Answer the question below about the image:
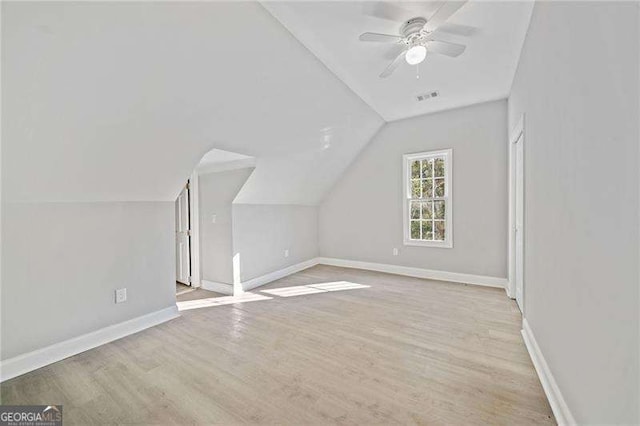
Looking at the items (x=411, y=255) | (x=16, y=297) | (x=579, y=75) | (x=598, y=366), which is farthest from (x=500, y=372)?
(x=16, y=297)

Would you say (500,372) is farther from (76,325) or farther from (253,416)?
(76,325)

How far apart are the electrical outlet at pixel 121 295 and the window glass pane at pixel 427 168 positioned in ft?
14.6

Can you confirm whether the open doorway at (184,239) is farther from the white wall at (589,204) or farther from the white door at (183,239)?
the white wall at (589,204)

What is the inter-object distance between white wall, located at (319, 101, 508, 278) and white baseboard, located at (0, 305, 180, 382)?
341 centimetres

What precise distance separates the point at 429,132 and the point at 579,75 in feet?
10.4

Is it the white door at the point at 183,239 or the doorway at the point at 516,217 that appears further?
the white door at the point at 183,239

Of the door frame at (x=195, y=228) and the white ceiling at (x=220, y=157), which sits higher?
the white ceiling at (x=220, y=157)

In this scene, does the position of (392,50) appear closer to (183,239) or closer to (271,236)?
(271,236)

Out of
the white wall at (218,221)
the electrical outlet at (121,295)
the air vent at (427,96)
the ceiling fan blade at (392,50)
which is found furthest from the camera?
the white wall at (218,221)

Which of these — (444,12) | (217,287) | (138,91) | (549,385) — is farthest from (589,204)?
(217,287)

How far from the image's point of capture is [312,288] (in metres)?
3.95

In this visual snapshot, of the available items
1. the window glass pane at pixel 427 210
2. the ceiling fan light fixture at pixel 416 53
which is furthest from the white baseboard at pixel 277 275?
the ceiling fan light fixture at pixel 416 53

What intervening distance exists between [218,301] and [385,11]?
3620 mm

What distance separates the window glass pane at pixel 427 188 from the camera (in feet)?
14.4
